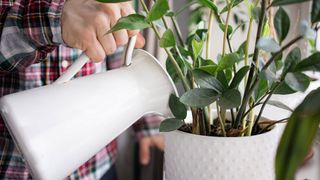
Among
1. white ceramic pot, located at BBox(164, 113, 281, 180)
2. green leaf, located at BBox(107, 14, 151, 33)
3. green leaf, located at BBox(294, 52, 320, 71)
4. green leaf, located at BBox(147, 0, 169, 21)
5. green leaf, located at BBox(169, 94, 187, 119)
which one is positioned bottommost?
white ceramic pot, located at BBox(164, 113, 281, 180)

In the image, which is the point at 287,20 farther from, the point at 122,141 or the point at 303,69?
the point at 122,141

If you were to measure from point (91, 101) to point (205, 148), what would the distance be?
12 cm

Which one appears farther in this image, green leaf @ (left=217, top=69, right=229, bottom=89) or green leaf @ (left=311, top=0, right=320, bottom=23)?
green leaf @ (left=217, top=69, right=229, bottom=89)

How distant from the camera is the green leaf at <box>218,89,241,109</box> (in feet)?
1.08

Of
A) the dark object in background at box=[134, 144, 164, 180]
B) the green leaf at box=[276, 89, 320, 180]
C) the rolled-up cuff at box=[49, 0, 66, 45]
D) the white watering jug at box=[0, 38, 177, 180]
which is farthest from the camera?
the dark object in background at box=[134, 144, 164, 180]

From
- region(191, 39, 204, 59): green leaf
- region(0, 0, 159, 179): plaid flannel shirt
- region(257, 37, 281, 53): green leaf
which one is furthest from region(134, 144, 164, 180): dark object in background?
region(257, 37, 281, 53): green leaf

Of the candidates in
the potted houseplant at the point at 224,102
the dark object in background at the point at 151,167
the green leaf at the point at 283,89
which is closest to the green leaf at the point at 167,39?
the potted houseplant at the point at 224,102

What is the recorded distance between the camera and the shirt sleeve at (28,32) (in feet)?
1.57

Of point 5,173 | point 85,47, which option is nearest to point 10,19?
point 85,47

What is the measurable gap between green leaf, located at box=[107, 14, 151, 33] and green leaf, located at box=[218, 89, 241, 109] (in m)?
0.09

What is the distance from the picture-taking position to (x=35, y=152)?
0.99 ft

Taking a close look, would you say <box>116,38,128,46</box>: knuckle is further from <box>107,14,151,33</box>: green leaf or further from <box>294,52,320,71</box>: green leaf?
<box>294,52,320,71</box>: green leaf

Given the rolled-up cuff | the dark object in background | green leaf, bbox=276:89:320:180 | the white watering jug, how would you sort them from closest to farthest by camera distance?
green leaf, bbox=276:89:320:180, the white watering jug, the rolled-up cuff, the dark object in background

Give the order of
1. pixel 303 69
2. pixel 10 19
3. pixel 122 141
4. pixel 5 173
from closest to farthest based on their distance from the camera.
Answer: pixel 303 69 < pixel 10 19 < pixel 5 173 < pixel 122 141
